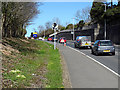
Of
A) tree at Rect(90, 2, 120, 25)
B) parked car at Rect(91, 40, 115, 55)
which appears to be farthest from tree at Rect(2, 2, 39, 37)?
tree at Rect(90, 2, 120, 25)

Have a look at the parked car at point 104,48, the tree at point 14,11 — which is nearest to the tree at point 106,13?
the tree at point 14,11

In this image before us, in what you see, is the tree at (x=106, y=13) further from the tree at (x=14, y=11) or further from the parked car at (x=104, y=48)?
the parked car at (x=104, y=48)

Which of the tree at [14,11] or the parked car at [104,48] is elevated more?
the tree at [14,11]

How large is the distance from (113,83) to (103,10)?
39945 millimetres

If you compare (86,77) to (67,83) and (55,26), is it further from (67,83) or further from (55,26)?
(55,26)

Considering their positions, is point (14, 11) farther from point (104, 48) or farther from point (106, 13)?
point (106, 13)

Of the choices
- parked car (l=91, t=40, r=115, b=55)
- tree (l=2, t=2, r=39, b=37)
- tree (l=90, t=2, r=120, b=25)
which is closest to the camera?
parked car (l=91, t=40, r=115, b=55)

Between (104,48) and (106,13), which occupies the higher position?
(106,13)

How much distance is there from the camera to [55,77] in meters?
7.80

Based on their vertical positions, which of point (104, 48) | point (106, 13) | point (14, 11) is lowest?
point (104, 48)

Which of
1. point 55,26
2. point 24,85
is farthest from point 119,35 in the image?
point 24,85

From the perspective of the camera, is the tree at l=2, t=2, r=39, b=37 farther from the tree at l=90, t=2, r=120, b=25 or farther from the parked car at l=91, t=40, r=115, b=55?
the tree at l=90, t=2, r=120, b=25

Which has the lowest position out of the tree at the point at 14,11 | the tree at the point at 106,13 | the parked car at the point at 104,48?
the parked car at the point at 104,48

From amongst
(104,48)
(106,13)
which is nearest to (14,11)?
(104,48)
